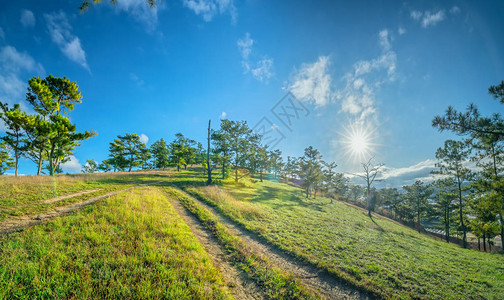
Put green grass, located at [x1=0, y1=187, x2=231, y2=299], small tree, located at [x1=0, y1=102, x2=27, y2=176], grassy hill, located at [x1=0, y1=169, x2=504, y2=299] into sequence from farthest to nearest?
small tree, located at [x1=0, y1=102, x2=27, y2=176]
grassy hill, located at [x1=0, y1=169, x2=504, y2=299]
green grass, located at [x1=0, y1=187, x2=231, y2=299]

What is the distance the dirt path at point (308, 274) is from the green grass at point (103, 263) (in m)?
3.22

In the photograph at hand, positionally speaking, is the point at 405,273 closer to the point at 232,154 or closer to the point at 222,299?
the point at 222,299

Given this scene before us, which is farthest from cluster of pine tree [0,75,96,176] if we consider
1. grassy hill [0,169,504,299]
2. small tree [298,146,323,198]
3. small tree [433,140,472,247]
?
small tree [433,140,472,247]

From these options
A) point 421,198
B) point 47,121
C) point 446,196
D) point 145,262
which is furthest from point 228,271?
point 421,198

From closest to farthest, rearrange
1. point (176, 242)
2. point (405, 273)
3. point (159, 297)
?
1. point (159, 297)
2. point (176, 242)
3. point (405, 273)

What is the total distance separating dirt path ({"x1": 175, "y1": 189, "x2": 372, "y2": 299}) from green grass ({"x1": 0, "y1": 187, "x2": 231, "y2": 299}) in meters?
3.22

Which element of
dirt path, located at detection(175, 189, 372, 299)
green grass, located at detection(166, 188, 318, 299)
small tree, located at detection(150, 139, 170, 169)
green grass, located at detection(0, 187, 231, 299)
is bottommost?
dirt path, located at detection(175, 189, 372, 299)

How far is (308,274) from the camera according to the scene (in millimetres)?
6461

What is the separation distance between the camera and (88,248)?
16.8 feet

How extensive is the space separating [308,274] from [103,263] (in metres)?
7.39

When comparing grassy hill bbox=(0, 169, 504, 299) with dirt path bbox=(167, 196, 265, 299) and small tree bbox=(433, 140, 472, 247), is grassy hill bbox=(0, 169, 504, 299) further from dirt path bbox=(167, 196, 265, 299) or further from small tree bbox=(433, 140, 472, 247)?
small tree bbox=(433, 140, 472, 247)

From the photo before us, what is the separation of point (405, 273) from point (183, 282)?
10191 mm

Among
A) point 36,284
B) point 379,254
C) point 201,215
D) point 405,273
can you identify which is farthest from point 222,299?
point 379,254

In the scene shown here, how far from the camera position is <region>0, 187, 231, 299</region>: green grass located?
3.66 m
